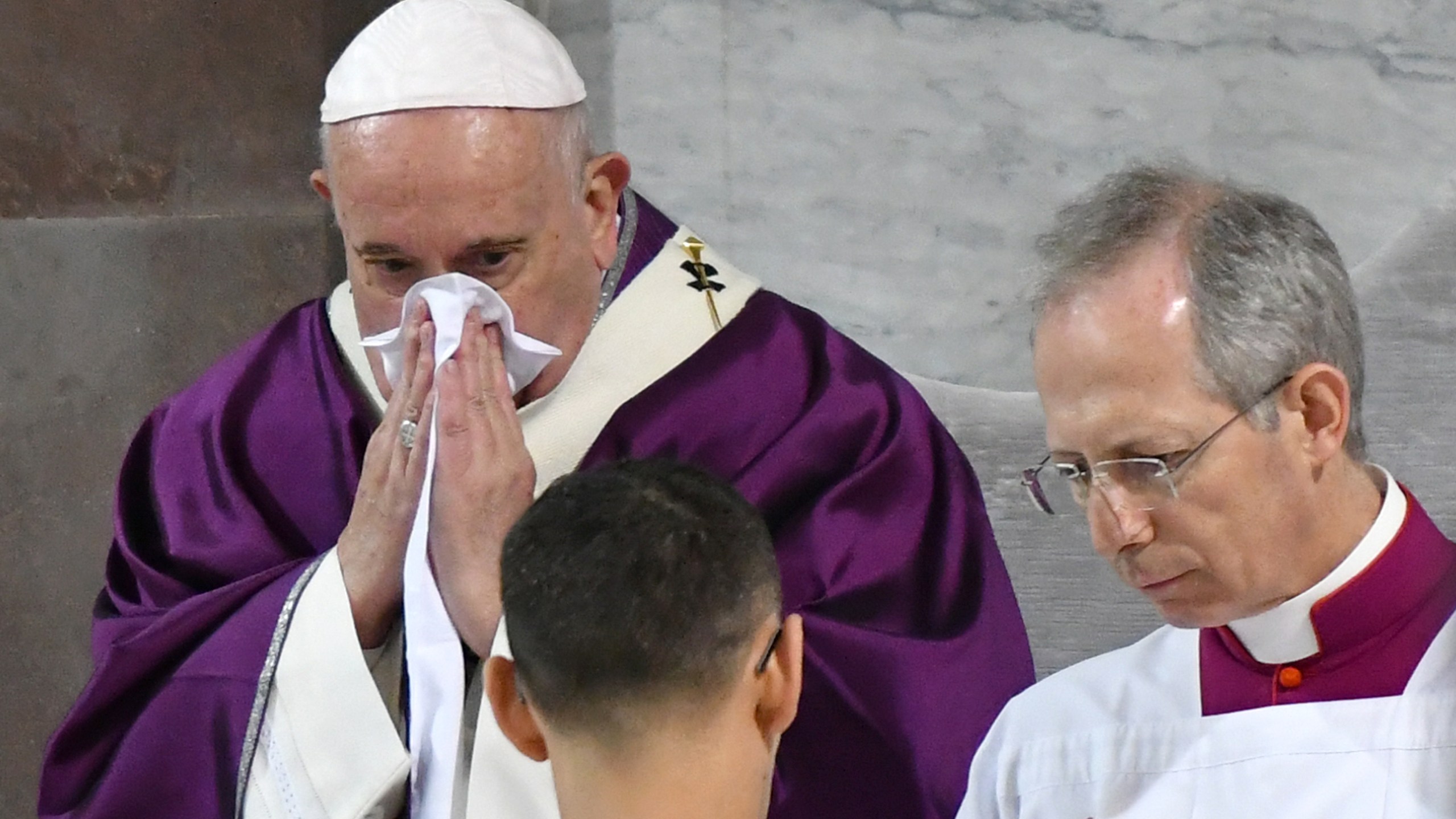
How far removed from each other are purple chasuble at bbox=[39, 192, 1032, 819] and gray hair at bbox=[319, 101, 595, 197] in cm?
26

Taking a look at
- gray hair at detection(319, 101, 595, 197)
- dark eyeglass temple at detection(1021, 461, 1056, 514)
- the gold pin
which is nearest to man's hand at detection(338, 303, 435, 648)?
gray hair at detection(319, 101, 595, 197)

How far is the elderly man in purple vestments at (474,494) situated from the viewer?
2.92 meters

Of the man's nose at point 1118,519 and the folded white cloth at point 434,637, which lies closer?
the man's nose at point 1118,519

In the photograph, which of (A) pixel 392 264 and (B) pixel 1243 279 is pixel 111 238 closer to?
(A) pixel 392 264

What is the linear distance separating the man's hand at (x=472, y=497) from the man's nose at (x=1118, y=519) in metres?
0.87

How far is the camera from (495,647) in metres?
2.80

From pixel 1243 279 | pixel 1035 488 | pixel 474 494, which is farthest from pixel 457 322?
pixel 1243 279

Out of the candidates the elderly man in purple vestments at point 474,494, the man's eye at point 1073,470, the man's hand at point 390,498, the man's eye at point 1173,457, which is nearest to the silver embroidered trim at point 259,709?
the elderly man in purple vestments at point 474,494

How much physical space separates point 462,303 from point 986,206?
161cm

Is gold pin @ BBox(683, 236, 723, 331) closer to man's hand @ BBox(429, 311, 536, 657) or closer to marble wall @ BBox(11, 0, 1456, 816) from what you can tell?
man's hand @ BBox(429, 311, 536, 657)

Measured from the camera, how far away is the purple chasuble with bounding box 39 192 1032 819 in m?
3.00

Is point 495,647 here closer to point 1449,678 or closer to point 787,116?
point 1449,678

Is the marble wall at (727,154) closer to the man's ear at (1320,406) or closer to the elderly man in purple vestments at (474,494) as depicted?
the elderly man in purple vestments at (474,494)

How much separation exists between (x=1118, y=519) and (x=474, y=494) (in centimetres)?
95
